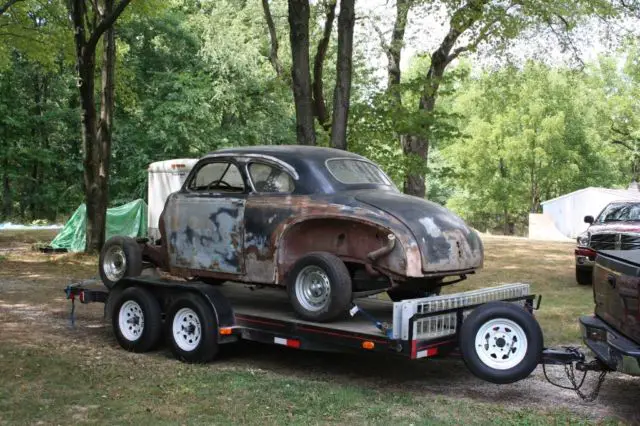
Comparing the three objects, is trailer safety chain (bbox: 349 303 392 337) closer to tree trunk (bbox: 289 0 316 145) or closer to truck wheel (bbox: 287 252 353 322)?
truck wheel (bbox: 287 252 353 322)

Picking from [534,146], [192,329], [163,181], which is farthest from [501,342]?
[534,146]

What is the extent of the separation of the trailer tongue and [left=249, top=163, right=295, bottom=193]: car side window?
1.29 metres

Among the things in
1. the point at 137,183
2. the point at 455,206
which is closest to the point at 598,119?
the point at 455,206

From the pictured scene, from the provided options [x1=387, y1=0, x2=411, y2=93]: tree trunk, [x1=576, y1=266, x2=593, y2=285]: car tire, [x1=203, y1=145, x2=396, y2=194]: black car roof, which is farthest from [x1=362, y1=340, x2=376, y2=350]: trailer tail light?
[x1=387, y1=0, x2=411, y2=93]: tree trunk

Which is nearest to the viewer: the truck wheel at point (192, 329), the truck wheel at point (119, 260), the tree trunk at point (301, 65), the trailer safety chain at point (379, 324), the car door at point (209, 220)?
the trailer safety chain at point (379, 324)

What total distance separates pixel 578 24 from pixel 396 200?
19.0m

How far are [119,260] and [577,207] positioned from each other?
3032 cm

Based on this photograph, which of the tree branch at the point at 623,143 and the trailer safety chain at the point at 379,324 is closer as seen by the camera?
the trailer safety chain at the point at 379,324

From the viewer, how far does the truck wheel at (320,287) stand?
677cm

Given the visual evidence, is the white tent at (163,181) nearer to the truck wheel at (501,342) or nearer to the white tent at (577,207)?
the truck wheel at (501,342)

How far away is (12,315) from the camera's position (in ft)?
35.0

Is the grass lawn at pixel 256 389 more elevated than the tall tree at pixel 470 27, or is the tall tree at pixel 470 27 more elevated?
the tall tree at pixel 470 27

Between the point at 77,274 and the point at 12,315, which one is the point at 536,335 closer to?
the point at 12,315

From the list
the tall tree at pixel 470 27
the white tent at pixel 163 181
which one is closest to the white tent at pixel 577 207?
the tall tree at pixel 470 27
